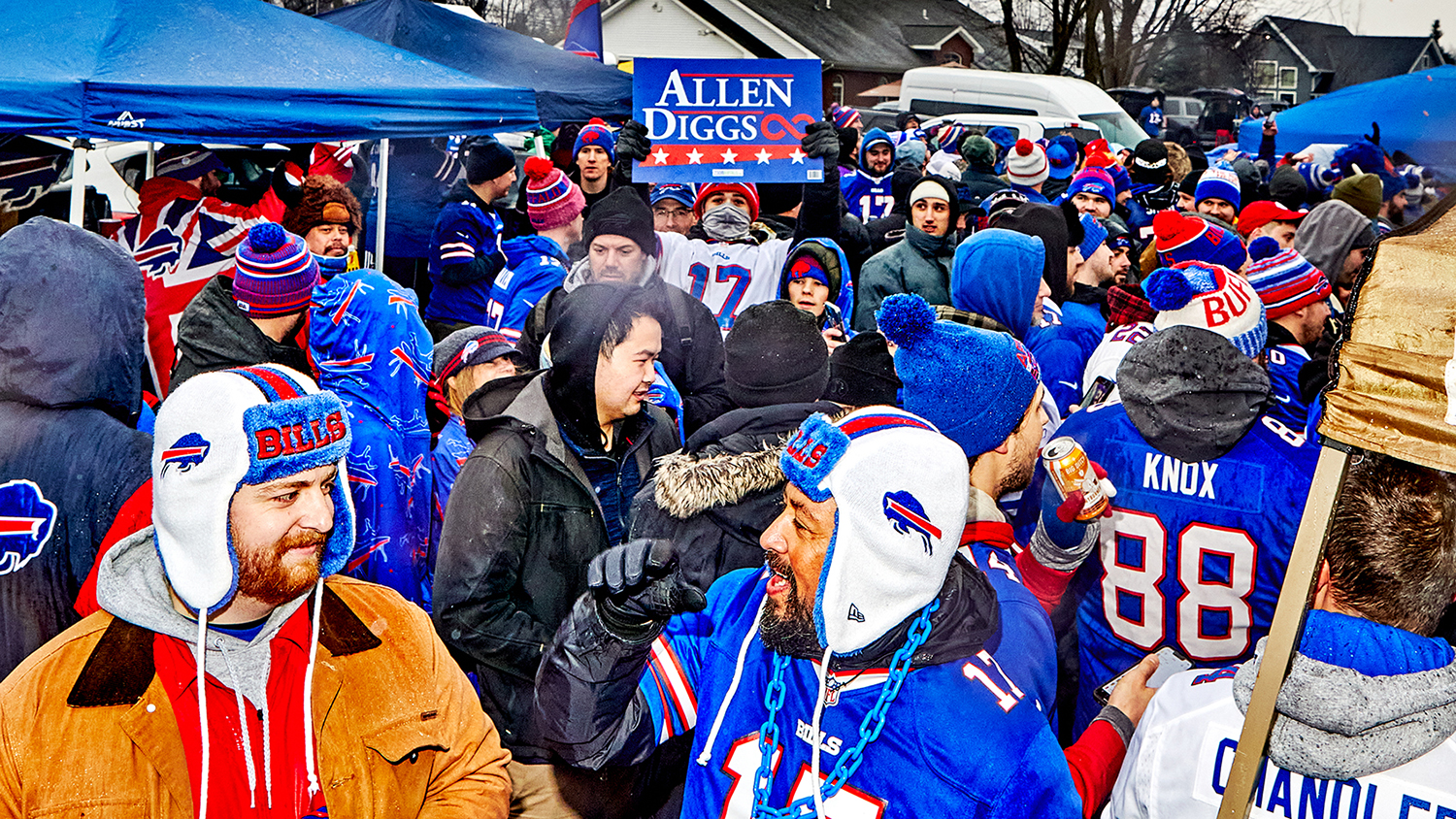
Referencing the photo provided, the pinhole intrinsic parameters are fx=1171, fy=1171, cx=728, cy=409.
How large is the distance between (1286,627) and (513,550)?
1935mm

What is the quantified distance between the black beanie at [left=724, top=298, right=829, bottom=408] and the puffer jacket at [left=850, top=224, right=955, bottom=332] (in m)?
2.69

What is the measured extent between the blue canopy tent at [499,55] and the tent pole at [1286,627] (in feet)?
32.5

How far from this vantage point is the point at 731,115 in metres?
6.18

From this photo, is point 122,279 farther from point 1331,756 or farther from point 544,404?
point 1331,756

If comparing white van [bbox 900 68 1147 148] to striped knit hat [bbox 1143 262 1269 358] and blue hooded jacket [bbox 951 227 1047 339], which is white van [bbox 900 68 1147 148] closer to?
blue hooded jacket [bbox 951 227 1047 339]

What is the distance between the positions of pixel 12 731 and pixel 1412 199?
2.87 m

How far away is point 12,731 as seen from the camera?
2154 mm

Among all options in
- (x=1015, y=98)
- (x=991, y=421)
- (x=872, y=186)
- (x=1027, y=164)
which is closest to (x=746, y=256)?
(x=991, y=421)

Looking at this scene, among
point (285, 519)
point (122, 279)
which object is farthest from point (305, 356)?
point (285, 519)

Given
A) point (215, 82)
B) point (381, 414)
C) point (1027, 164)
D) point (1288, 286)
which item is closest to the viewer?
point (381, 414)

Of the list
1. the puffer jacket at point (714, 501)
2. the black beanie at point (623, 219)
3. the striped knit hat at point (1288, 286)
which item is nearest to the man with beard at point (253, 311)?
the black beanie at point (623, 219)

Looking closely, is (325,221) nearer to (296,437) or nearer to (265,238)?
(265,238)

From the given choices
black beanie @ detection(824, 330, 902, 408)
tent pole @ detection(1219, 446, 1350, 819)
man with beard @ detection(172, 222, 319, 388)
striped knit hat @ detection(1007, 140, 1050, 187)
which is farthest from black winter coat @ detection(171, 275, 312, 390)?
striped knit hat @ detection(1007, 140, 1050, 187)

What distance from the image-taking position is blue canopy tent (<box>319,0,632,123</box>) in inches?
445
